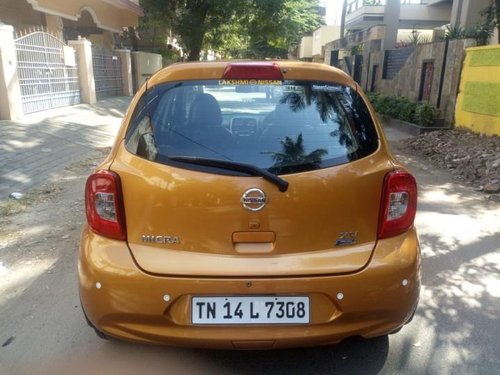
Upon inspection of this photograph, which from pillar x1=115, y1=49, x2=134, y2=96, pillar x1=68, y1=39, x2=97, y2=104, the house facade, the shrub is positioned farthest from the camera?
pillar x1=115, y1=49, x2=134, y2=96

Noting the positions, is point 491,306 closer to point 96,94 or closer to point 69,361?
point 69,361

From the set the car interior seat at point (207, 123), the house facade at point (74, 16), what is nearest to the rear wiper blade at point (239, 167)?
the car interior seat at point (207, 123)

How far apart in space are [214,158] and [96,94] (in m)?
14.2

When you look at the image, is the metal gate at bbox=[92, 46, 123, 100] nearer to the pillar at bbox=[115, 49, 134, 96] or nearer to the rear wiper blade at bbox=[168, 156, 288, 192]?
the pillar at bbox=[115, 49, 134, 96]

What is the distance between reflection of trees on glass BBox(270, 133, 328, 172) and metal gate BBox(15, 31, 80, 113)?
360 inches

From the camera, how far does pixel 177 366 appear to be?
260 cm

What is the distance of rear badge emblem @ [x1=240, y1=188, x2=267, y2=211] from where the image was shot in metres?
2.18

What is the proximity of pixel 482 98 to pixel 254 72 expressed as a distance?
329 inches

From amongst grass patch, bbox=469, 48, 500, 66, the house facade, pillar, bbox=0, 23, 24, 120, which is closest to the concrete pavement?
pillar, bbox=0, 23, 24, 120

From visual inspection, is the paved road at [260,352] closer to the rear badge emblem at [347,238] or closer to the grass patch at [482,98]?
the rear badge emblem at [347,238]

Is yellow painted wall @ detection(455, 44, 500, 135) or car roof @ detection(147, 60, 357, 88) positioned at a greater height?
car roof @ detection(147, 60, 357, 88)

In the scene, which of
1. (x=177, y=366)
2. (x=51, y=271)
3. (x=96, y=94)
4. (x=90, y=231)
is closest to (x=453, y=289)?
(x=177, y=366)

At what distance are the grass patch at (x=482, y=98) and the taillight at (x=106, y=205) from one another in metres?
8.46

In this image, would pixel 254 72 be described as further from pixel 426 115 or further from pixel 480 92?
pixel 426 115
